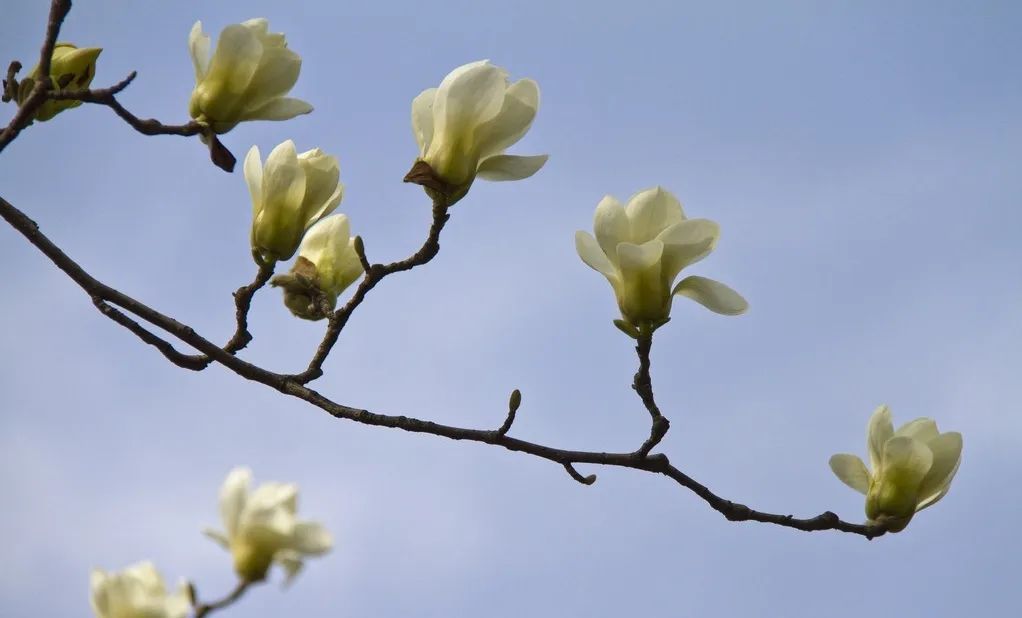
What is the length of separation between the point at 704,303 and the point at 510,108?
51 cm

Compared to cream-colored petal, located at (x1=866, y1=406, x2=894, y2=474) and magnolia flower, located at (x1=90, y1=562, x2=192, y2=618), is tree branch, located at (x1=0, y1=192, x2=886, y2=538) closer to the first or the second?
cream-colored petal, located at (x1=866, y1=406, x2=894, y2=474)

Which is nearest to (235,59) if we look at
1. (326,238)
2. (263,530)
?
(326,238)

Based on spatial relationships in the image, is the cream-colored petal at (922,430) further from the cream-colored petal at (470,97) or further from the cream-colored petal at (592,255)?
the cream-colored petal at (470,97)

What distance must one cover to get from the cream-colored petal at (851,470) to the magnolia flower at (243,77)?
1271 millimetres

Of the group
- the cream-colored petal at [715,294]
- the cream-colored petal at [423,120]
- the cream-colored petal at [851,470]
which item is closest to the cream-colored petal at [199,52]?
the cream-colored petal at [423,120]

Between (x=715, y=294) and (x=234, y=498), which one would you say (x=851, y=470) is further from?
(x=234, y=498)

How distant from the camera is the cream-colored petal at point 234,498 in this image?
122 centimetres

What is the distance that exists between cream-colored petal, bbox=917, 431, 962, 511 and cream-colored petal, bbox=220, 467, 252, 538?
1.43 metres

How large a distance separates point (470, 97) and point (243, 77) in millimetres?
433

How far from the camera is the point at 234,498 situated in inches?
48.2

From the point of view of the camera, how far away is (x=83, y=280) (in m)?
2.10

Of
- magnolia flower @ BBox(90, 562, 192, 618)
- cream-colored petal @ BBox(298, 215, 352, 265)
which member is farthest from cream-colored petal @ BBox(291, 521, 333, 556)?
cream-colored petal @ BBox(298, 215, 352, 265)

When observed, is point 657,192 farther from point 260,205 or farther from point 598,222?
point 260,205

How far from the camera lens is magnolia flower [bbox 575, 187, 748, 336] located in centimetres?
194
